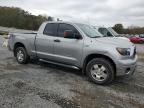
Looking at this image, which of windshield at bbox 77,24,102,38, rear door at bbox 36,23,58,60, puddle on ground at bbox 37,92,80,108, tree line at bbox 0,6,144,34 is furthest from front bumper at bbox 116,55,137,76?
tree line at bbox 0,6,144,34

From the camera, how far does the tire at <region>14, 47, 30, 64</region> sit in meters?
8.16

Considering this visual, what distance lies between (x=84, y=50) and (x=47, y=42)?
5.27 feet

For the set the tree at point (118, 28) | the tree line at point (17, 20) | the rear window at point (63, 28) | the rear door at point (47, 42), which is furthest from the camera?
the tree at point (118, 28)

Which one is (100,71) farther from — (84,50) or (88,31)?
(88,31)

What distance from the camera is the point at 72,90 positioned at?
5.30 m

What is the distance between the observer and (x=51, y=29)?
7316mm

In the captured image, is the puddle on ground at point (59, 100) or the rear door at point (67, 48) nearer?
the puddle on ground at point (59, 100)

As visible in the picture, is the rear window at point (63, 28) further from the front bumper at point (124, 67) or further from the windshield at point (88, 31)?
the front bumper at point (124, 67)

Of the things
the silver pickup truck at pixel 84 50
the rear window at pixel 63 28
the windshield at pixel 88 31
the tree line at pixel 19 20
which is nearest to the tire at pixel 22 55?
the silver pickup truck at pixel 84 50

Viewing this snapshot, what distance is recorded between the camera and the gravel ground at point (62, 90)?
4402 mm

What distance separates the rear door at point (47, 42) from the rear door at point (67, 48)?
21cm

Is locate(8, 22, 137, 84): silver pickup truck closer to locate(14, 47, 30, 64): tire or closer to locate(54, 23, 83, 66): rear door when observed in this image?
locate(54, 23, 83, 66): rear door

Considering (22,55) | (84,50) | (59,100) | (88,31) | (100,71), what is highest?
(88,31)

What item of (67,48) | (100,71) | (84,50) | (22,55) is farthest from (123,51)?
(22,55)
